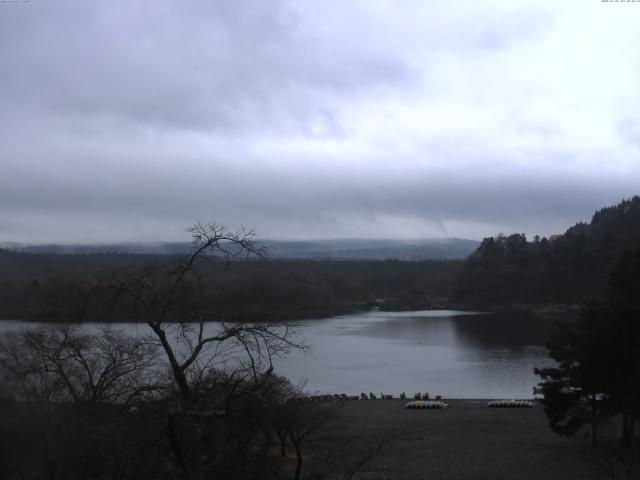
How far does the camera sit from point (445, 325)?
52.5 metres

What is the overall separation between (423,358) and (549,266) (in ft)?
129

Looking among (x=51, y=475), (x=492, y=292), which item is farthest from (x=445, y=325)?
(x=51, y=475)

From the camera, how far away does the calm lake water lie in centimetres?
2633

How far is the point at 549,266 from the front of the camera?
228 feet

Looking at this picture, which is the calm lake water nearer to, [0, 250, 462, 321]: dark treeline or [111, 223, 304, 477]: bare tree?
[0, 250, 462, 321]: dark treeline

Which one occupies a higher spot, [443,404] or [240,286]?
[240,286]

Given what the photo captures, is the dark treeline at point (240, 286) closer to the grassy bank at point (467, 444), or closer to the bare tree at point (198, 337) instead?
the bare tree at point (198, 337)

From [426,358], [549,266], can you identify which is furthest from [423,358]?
[549,266]

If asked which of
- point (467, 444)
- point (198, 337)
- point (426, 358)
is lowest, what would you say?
point (426, 358)

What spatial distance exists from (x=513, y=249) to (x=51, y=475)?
7464cm

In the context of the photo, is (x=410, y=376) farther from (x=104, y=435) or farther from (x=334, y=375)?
(x=104, y=435)

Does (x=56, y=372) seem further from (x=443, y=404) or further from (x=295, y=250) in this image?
(x=295, y=250)

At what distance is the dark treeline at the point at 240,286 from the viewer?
527 cm

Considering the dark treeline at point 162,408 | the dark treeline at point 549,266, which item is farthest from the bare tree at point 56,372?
the dark treeline at point 549,266
